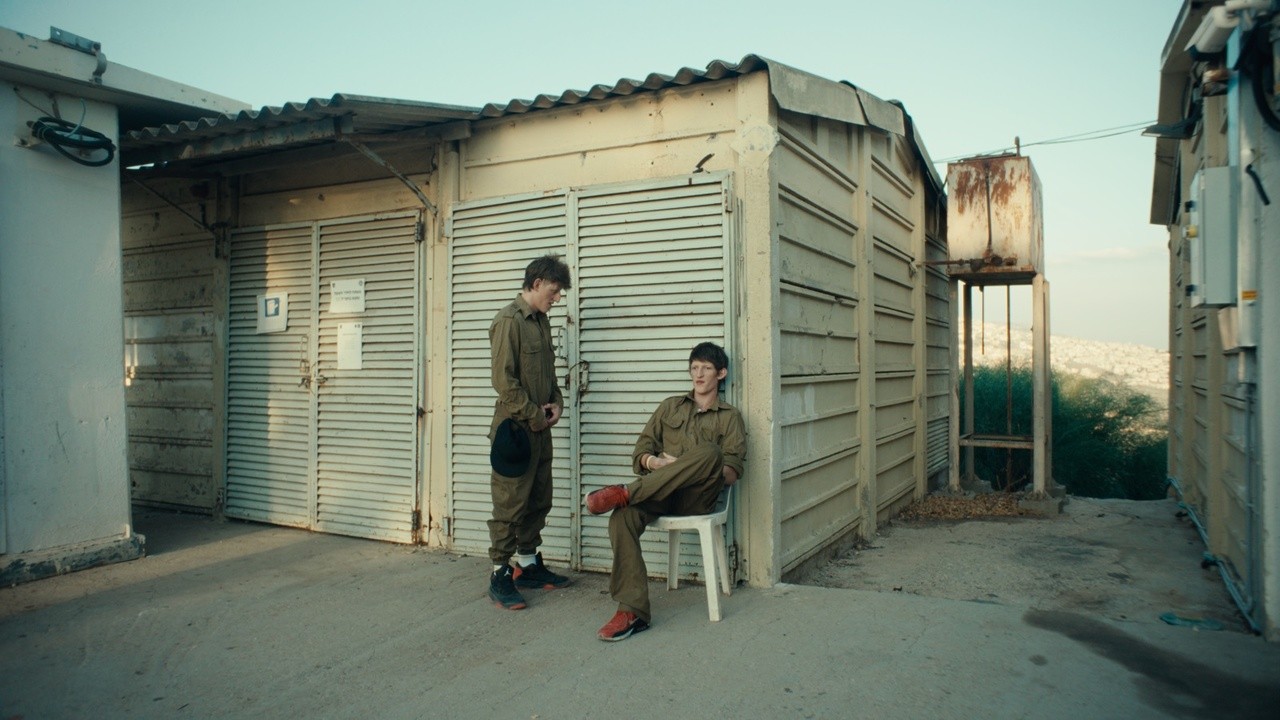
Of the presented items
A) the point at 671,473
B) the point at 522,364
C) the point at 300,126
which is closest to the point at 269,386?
the point at 300,126

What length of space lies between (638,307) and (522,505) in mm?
1456

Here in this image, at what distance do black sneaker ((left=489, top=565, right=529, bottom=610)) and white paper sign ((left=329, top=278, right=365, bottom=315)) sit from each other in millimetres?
2749

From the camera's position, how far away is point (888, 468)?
768 cm

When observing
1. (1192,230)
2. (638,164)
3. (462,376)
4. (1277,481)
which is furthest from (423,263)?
(1277,481)

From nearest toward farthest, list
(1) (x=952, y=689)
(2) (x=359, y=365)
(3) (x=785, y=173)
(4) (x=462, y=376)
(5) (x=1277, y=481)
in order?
1. (1) (x=952, y=689)
2. (5) (x=1277, y=481)
3. (3) (x=785, y=173)
4. (4) (x=462, y=376)
5. (2) (x=359, y=365)

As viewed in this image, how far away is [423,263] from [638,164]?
1.91 meters

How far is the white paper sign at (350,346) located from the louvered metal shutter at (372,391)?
0.09 ft

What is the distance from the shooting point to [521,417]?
4629mm

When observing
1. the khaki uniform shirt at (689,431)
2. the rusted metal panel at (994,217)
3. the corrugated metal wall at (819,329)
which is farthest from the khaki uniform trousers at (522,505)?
the rusted metal panel at (994,217)

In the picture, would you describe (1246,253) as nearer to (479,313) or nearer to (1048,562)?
(1048,562)

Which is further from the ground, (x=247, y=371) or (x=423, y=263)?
(x=423, y=263)

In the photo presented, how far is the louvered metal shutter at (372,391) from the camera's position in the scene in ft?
20.5

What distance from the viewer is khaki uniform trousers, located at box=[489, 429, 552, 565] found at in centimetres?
475

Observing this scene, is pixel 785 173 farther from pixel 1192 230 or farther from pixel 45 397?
pixel 45 397
